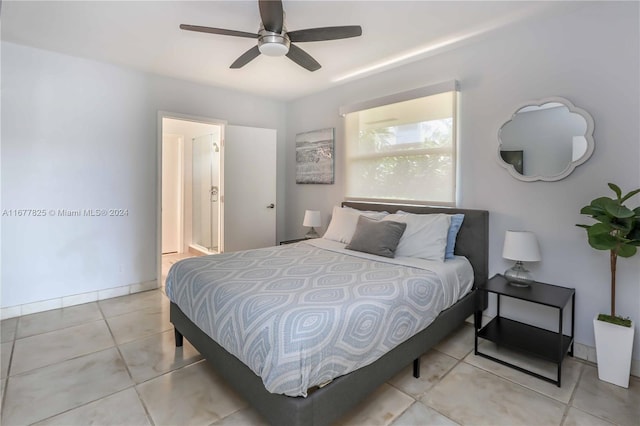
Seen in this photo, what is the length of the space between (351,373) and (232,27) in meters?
2.71

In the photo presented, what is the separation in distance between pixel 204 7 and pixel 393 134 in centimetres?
217

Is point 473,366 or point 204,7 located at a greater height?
point 204,7

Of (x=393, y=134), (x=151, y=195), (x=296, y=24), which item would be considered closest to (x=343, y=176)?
(x=393, y=134)

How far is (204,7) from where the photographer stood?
2.36 meters

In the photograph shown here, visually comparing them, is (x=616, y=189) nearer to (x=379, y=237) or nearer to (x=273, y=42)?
(x=379, y=237)

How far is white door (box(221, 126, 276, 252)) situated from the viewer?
14.6 feet

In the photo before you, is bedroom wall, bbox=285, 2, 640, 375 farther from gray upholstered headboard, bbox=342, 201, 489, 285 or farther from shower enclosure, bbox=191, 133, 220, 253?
shower enclosure, bbox=191, 133, 220, 253

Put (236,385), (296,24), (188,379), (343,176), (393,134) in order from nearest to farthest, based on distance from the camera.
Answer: (236,385) → (188,379) → (296,24) → (393,134) → (343,176)

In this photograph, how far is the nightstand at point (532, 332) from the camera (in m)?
2.18

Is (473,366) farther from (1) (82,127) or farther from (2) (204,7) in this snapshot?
(1) (82,127)

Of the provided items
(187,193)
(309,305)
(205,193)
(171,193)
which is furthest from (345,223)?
(171,193)

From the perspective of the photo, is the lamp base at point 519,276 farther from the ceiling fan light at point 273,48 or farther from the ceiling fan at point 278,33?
the ceiling fan light at point 273,48

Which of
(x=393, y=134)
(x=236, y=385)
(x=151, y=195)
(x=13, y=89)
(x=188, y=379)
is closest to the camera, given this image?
(x=236, y=385)

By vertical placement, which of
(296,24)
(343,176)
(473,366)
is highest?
(296,24)
